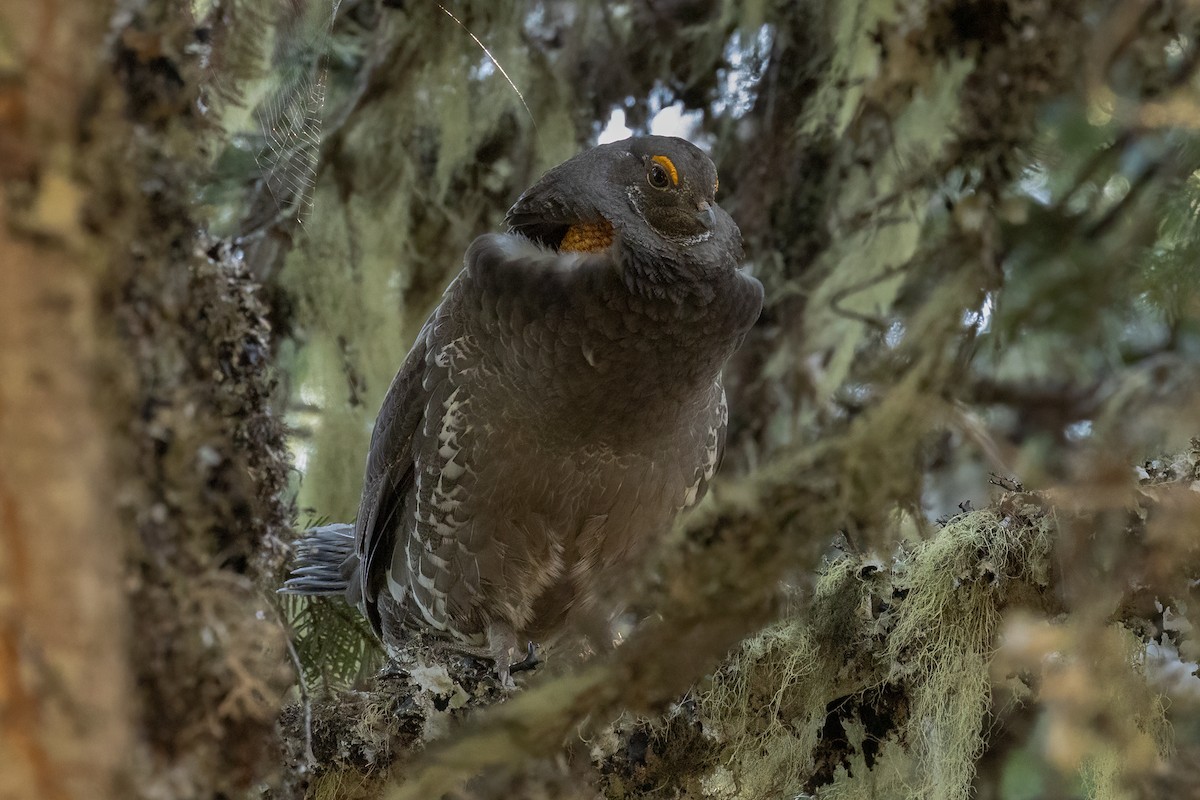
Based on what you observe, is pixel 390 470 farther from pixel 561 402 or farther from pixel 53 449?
pixel 53 449

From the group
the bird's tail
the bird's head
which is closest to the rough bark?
the bird's head

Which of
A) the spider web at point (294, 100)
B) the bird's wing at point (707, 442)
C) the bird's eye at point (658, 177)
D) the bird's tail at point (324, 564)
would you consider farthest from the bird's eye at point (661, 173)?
the bird's tail at point (324, 564)

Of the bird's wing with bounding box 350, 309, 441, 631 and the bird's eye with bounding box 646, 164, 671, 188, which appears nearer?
the bird's eye with bounding box 646, 164, 671, 188

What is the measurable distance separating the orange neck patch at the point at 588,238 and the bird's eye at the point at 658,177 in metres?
0.20

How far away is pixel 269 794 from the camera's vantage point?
1.63 metres

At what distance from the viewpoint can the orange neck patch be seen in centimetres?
292

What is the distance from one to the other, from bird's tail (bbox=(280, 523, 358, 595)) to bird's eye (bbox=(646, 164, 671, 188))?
1.80 meters

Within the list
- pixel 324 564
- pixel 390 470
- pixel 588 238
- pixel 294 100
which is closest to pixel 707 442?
pixel 588 238

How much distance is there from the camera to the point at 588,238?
2.94 meters

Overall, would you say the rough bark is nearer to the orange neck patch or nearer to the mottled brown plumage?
the mottled brown plumage

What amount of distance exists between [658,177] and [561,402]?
2.26 feet

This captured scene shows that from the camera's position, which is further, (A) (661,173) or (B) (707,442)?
(B) (707,442)

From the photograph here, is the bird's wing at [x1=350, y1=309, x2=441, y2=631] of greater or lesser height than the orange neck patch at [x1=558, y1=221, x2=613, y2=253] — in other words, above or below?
below

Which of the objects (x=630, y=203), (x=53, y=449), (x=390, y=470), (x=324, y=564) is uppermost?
(x=53, y=449)
